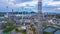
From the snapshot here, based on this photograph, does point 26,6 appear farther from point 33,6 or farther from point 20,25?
point 20,25

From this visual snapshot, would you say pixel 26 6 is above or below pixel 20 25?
above

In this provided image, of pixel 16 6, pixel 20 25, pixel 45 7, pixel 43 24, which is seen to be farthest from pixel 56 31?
pixel 16 6

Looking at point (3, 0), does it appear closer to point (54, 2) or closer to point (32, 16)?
point (32, 16)

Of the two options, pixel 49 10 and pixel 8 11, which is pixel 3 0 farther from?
pixel 49 10

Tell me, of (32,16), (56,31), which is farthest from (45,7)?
(56,31)

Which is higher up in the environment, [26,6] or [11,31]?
[26,6]

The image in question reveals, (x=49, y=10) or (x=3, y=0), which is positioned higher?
(x=3, y=0)

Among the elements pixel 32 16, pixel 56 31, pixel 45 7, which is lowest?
pixel 56 31

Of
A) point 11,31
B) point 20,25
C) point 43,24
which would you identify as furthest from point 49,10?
point 11,31
